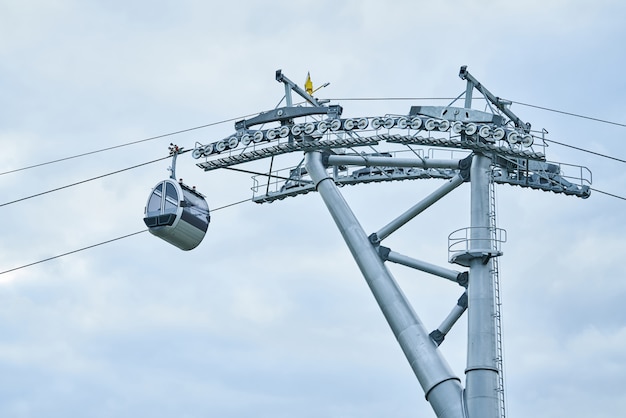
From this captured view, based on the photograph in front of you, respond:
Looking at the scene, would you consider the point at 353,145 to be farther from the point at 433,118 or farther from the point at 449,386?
the point at 449,386

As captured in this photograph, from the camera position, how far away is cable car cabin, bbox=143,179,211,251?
5334 centimetres

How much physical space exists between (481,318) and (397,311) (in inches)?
144

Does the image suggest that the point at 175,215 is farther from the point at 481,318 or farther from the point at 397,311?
the point at 481,318

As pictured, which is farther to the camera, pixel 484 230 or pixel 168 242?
pixel 168 242

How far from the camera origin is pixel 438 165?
5381cm

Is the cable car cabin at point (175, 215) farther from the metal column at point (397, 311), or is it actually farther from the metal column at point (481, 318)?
the metal column at point (481, 318)

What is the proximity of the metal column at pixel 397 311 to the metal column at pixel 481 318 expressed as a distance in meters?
0.96

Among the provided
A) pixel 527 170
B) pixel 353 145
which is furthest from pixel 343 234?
pixel 527 170

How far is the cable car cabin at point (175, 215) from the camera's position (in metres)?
53.3

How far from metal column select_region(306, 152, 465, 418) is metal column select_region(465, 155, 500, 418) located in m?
0.96

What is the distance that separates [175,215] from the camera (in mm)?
53188

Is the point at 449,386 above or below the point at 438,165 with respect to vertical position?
below

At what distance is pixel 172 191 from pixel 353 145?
299 inches

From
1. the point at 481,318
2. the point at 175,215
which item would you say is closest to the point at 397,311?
the point at 481,318
